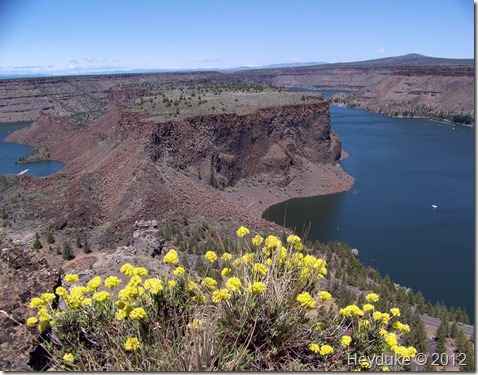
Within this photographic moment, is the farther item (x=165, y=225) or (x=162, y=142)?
(x=162, y=142)

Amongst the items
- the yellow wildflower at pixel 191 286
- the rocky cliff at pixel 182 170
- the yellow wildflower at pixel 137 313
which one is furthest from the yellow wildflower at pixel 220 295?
the rocky cliff at pixel 182 170

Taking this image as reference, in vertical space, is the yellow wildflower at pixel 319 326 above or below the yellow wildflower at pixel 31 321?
below

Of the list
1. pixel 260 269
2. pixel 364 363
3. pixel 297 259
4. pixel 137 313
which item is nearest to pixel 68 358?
pixel 137 313

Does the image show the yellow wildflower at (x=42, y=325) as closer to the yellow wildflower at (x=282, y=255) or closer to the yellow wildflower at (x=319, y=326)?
Result: the yellow wildflower at (x=282, y=255)

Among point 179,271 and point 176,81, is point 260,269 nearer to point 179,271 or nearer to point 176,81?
point 179,271

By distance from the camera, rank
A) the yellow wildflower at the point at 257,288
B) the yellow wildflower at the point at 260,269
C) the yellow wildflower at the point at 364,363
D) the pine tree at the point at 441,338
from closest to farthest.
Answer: the yellow wildflower at the point at 257,288, the yellow wildflower at the point at 364,363, the yellow wildflower at the point at 260,269, the pine tree at the point at 441,338

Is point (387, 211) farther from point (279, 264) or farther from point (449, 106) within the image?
point (449, 106)

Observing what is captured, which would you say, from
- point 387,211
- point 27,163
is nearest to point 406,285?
point 387,211
